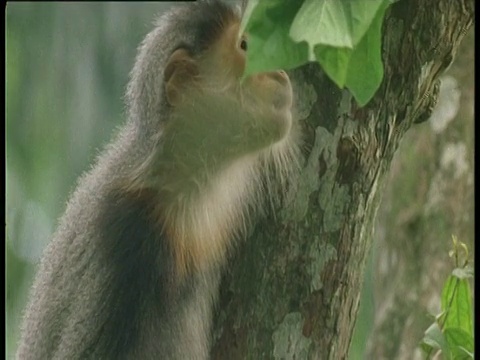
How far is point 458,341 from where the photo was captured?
2590 mm

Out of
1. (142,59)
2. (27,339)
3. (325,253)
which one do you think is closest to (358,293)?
(325,253)

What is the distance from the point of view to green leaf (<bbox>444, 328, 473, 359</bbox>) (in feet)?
8.44

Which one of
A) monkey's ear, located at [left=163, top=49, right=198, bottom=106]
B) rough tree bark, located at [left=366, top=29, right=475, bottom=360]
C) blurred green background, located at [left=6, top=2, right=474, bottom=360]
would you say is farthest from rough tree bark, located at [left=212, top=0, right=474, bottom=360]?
rough tree bark, located at [left=366, top=29, right=475, bottom=360]

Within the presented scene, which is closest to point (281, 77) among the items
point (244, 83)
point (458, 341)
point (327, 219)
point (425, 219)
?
point (244, 83)

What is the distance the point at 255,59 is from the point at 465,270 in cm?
112

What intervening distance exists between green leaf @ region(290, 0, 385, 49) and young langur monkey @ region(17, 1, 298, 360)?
2.52ft

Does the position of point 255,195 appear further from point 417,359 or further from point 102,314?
point 417,359

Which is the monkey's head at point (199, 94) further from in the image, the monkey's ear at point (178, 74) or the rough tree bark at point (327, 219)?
the rough tree bark at point (327, 219)

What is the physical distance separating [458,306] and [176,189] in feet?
2.65

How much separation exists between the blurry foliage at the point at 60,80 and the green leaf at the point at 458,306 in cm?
212

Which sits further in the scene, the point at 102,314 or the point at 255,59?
the point at 102,314

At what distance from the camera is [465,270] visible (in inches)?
102

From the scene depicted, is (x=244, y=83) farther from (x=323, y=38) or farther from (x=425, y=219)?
(x=425, y=219)

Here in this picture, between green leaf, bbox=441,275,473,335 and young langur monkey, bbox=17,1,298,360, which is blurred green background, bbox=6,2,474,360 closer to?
young langur monkey, bbox=17,1,298,360
